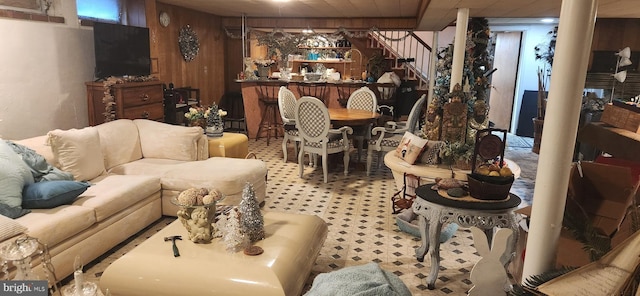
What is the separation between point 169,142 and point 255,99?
3482mm

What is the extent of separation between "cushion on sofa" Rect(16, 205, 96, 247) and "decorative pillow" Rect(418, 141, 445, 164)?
2566 millimetres

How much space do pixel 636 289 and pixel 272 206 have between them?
11.5 ft

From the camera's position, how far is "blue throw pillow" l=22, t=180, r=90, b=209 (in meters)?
2.71

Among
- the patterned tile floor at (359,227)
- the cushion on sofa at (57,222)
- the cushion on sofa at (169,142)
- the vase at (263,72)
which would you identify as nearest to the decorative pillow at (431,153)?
the patterned tile floor at (359,227)

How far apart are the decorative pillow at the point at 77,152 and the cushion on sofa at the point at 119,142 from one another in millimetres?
296

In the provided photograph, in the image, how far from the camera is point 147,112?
207 inches

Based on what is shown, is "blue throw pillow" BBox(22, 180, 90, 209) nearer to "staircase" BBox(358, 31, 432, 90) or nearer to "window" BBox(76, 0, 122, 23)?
"window" BBox(76, 0, 122, 23)

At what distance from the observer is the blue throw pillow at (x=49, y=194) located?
2.71 metres

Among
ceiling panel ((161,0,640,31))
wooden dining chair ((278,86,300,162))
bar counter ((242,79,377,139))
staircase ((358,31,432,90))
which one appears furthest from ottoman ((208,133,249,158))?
staircase ((358,31,432,90))

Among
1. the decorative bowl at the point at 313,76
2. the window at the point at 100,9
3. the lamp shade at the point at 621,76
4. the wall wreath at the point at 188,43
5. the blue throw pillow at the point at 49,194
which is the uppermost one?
the window at the point at 100,9

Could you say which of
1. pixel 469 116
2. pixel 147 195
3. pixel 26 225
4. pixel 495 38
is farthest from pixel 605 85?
pixel 26 225

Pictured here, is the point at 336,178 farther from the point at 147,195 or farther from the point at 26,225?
the point at 26,225

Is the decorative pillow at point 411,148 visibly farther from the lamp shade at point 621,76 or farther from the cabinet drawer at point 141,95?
the lamp shade at point 621,76

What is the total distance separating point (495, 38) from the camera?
9.02m
